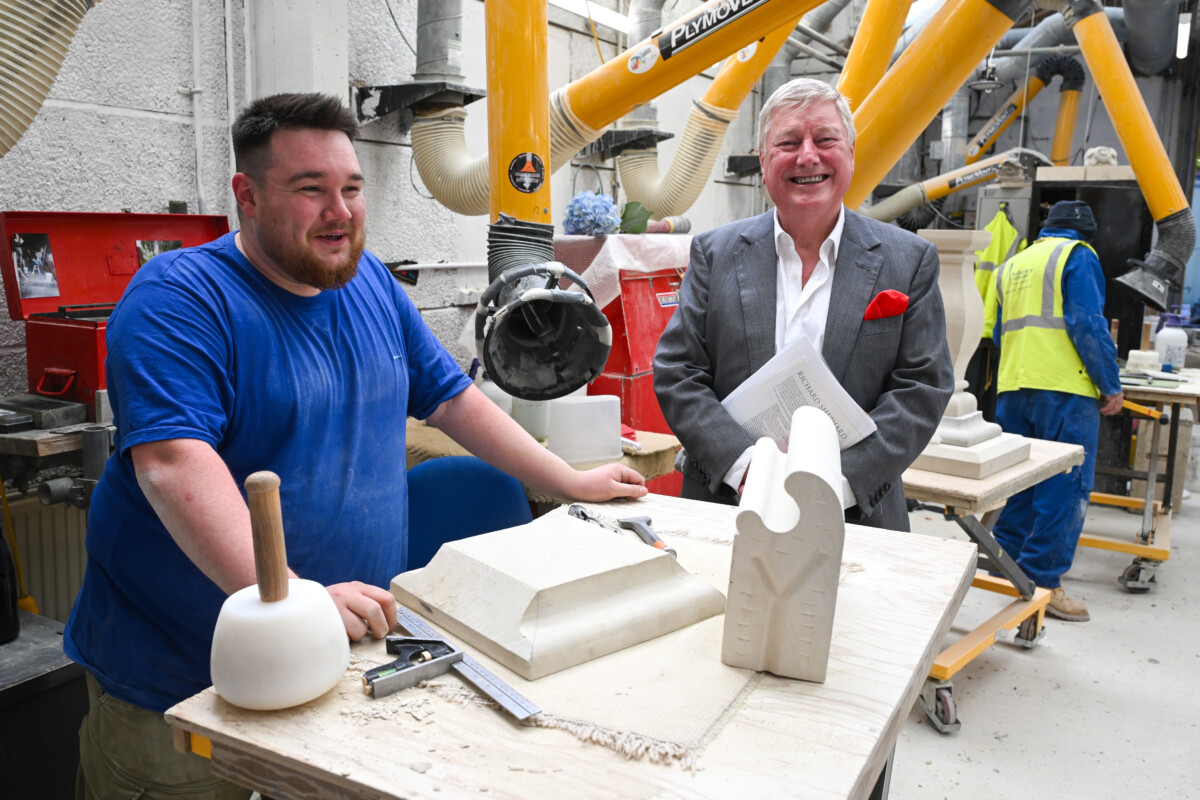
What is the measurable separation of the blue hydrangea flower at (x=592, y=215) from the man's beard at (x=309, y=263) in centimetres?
251

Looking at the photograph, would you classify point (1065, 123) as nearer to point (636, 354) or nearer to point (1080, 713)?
point (636, 354)

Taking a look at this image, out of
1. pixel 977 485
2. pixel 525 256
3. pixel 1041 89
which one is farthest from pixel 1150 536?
pixel 1041 89

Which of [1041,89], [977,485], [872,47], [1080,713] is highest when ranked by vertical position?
[1041,89]

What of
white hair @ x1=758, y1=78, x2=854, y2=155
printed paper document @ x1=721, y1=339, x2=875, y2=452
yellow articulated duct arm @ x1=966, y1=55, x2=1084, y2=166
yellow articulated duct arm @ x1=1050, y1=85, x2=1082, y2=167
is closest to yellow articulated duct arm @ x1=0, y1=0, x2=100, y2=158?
white hair @ x1=758, y1=78, x2=854, y2=155

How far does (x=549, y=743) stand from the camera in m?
0.88

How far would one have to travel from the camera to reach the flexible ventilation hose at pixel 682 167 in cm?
456

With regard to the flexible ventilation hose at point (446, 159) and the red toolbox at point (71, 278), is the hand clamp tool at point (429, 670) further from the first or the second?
the flexible ventilation hose at point (446, 159)

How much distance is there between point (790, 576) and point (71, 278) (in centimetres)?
230

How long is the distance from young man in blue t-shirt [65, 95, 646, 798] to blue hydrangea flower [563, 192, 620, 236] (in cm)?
247

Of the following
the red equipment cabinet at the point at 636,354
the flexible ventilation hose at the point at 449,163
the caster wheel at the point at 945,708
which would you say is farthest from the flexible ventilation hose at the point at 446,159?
the caster wheel at the point at 945,708

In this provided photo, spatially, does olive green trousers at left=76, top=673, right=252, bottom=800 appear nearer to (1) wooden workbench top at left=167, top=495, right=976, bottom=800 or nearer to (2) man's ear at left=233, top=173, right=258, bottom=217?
(1) wooden workbench top at left=167, top=495, right=976, bottom=800

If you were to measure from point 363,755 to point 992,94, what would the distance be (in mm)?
10099

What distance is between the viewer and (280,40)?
3248 mm

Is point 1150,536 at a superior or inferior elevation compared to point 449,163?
inferior
